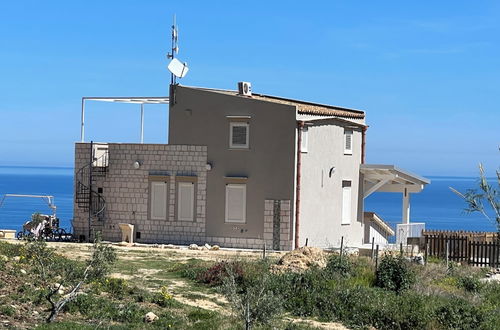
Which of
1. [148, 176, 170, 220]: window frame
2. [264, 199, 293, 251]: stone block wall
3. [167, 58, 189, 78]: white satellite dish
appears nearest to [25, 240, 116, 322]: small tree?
[264, 199, 293, 251]: stone block wall

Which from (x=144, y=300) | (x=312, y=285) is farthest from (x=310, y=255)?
(x=144, y=300)

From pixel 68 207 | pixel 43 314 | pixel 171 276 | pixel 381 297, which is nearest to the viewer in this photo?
pixel 43 314

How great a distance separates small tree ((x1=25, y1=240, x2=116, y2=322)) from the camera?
17.4 metres

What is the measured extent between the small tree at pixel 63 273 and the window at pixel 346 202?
1577 cm

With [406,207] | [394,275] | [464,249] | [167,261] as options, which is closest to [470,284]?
A: [394,275]

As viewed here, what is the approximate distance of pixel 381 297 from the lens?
20938mm

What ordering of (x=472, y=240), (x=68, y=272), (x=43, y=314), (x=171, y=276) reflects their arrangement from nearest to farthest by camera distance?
(x=43, y=314), (x=68, y=272), (x=171, y=276), (x=472, y=240)

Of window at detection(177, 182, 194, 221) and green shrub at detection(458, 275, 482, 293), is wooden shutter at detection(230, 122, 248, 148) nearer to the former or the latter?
window at detection(177, 182, 194, 221)

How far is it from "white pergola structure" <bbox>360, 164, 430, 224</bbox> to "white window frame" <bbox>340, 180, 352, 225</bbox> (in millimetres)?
1150

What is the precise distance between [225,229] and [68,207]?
92.3 metres

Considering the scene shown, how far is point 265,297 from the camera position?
53.8 ft

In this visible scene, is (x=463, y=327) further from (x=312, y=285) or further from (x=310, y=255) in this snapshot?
(x=310, y=255)

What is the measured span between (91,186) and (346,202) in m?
9.87

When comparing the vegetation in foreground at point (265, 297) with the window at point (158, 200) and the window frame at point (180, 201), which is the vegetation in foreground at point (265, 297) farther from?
the window at point (158, 200)
